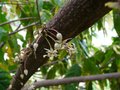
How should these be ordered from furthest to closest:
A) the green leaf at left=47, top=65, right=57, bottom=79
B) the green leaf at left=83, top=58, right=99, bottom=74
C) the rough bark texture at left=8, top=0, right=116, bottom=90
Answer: the green leaf at left=47, top=65, right=57, bottom=79
the green leaf at left=83, top=58, right=99, bottom=74
the rough bark texture at left=8, top=0, right=116, bottom=90

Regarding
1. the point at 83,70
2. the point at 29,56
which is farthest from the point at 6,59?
the point at 29,56

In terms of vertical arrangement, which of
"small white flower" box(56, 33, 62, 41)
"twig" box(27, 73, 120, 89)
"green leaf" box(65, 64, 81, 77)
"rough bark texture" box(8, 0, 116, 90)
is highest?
"rough bark texture" box(8, 0, 116, 90)

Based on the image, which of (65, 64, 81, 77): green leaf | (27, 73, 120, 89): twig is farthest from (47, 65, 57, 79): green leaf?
(27, 73, 120, 89): twig

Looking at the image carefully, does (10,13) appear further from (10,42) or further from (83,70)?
(83,70)

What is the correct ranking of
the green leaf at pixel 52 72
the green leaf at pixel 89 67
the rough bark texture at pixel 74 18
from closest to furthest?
the rough bark texture at pixel 74 18
the green leaf at pixel 89 67
the green leaf at pixel 52 72

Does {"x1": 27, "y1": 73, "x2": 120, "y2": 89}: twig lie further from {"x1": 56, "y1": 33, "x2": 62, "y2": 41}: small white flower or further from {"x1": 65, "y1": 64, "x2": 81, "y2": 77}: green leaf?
{"x1": 65, "y1": 64, "x2": 81, "y2": 77}: green leaf

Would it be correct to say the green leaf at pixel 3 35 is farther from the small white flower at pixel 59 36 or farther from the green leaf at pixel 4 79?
the small white flower at pixel 59 36

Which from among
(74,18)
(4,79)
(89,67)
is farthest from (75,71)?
(74,18)

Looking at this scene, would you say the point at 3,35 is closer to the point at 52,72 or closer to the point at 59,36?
the point at 52,72

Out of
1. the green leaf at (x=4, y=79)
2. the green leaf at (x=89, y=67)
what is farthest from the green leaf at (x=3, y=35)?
the green leaf at (x=89, y=67)

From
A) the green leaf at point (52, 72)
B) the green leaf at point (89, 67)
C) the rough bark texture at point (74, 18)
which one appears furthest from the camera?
the green leaf at point (52, 72)

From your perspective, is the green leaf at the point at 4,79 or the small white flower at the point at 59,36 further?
the green leaf at the point at 4,79
